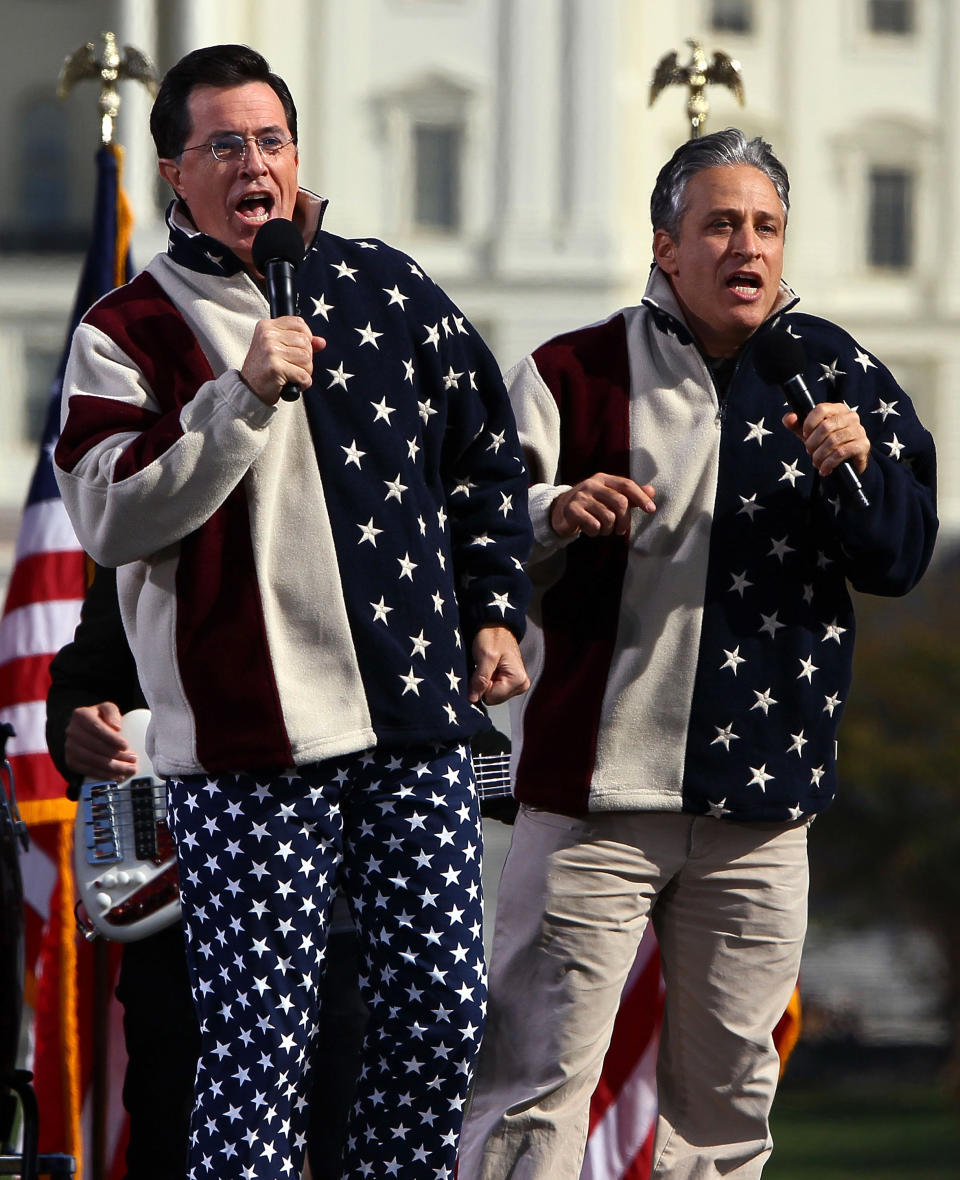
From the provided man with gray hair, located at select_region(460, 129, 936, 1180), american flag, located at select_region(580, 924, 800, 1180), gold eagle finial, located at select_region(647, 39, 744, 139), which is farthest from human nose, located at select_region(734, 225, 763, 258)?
american flag, located at select_region(580, 924, 800, 1180)

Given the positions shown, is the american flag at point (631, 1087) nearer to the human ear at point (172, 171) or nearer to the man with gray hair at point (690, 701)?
the man with gray hair at point (690, 701)

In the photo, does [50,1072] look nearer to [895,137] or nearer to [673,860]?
[673,860]

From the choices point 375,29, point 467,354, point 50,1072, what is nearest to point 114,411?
point 467,354

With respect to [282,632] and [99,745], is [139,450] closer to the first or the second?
[282,632]

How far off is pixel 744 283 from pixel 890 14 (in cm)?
4880

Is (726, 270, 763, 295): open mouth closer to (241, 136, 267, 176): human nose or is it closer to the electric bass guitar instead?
(241, 136, 267, 176): human nose

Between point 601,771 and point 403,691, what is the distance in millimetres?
539

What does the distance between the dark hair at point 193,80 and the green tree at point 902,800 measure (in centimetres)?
3149

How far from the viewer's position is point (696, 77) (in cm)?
475

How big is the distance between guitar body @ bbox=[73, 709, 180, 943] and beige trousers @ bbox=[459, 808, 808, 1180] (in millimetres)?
729

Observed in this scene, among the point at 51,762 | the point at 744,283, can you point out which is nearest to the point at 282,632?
the point at 744,283

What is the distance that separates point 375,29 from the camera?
47719 mm

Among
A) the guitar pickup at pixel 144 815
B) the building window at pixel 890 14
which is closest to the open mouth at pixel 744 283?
the guitar pickup at pixel 144 815

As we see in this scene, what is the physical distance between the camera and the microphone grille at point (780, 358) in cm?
331
